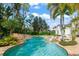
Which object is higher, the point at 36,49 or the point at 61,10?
the point at 61,10

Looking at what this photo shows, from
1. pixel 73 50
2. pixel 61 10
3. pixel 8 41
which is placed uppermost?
pixel 61 10

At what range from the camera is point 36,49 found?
2.52 m

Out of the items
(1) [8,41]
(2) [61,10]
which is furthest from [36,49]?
(2) [61,10]

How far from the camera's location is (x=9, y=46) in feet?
8.30

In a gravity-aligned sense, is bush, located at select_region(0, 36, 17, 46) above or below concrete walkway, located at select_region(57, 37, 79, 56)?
above

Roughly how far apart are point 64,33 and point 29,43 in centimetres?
39

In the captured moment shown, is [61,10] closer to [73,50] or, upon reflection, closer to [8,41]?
[73,50]

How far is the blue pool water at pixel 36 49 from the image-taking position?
251cm

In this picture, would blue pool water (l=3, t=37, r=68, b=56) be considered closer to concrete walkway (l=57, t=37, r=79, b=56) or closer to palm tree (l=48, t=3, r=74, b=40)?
concrete walkway (l=57, t=37, r=79, b=56)

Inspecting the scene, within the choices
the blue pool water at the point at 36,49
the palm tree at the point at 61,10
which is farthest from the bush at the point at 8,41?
the palm tree at the point at 61,10

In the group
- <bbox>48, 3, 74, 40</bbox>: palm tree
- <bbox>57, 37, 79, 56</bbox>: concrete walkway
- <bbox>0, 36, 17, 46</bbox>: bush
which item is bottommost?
<bbox>57, 37, 79, 56</bbox>: concrete walkway

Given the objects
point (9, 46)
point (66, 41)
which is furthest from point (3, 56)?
point (66, 41)

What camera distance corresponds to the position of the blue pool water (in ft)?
8.25

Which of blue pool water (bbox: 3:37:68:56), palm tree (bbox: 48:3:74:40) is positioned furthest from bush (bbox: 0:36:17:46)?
palm tree (bbox: 48:3:74:40)
